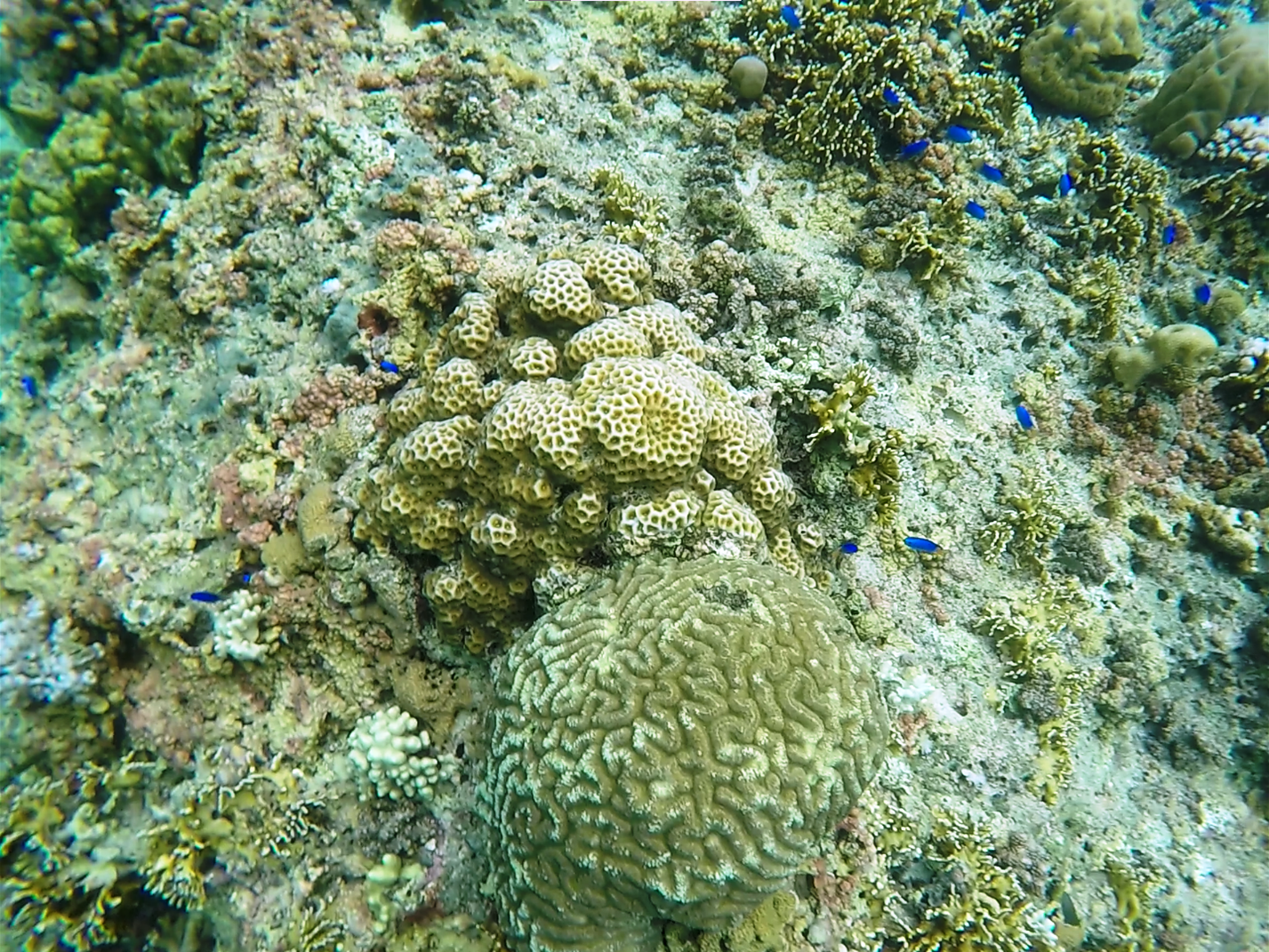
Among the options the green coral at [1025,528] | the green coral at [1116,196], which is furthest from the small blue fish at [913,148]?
the green coral at [1025,528]

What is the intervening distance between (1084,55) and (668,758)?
22.8 ft

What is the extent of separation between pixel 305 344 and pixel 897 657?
14.6 feet

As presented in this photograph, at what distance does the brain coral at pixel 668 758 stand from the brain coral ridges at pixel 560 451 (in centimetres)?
46

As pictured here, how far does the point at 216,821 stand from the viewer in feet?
12.1

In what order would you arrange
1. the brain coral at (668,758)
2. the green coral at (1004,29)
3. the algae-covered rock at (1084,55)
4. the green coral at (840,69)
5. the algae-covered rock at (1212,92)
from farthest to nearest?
the green coral at (1004,29) < the algae-covered rock at (1084,55) < the algae-covered rock at (1212,92) < the green coral at (840,69) < the brain coral at (668,758)

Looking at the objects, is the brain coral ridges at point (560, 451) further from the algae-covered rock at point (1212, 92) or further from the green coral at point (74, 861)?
the algae-covered rock at point (1212, 92)

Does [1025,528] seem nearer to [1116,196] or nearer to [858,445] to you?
[858,445]

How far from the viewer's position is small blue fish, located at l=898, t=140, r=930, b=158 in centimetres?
509

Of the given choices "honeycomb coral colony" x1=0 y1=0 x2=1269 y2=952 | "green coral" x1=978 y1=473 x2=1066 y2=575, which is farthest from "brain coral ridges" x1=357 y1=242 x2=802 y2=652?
"green coral" x1=978 y1=473 x2=1066 y2=575

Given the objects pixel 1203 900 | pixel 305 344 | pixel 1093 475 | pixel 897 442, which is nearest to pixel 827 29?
pixel 897 442

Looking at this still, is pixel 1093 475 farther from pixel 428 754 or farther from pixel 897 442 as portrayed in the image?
pixel 428 754

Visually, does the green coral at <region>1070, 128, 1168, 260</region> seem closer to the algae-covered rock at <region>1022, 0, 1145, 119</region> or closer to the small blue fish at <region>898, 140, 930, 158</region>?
the algae-covered rock at <region>1022, 0, 1145, 119</region>

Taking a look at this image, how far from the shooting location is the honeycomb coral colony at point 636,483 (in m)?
3.34

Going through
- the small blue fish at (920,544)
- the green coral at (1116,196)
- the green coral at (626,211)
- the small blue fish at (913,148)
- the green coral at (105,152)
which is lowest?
the green coral at (105,152)
